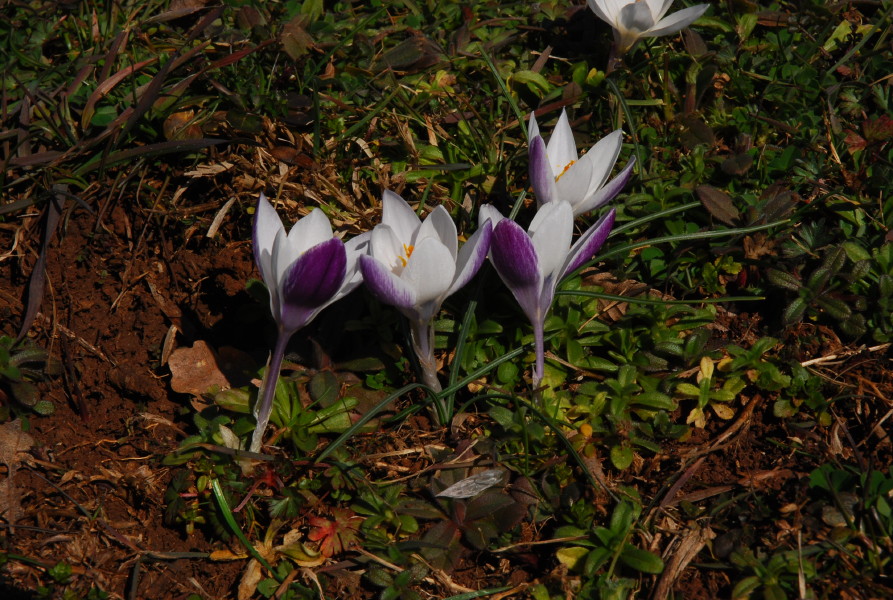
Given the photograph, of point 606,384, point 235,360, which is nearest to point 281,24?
point 235,360

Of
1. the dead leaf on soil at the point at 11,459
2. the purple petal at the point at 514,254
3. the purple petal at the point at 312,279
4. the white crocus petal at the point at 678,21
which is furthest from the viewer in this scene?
the white crocus petal at the point at 678,21

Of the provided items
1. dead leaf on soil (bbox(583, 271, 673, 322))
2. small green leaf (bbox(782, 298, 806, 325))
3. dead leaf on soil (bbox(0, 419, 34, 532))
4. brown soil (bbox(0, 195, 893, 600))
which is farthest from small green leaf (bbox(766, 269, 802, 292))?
dead leaf on soil (bbox(0, 419, 34, 532))

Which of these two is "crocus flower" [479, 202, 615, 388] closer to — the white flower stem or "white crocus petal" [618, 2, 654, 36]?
the white flower stem

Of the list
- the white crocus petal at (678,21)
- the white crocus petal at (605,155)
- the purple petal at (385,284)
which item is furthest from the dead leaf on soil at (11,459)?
the white crocus petal at (678,21)

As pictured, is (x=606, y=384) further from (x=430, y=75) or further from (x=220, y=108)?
(x=220, y=108)

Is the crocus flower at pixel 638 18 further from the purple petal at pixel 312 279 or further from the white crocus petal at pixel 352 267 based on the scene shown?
the purple petal at pixel 312 279

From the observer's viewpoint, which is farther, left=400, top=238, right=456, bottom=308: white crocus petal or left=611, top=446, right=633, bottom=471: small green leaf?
left=611, top=446, right=633, bottom=471: small green leaf
